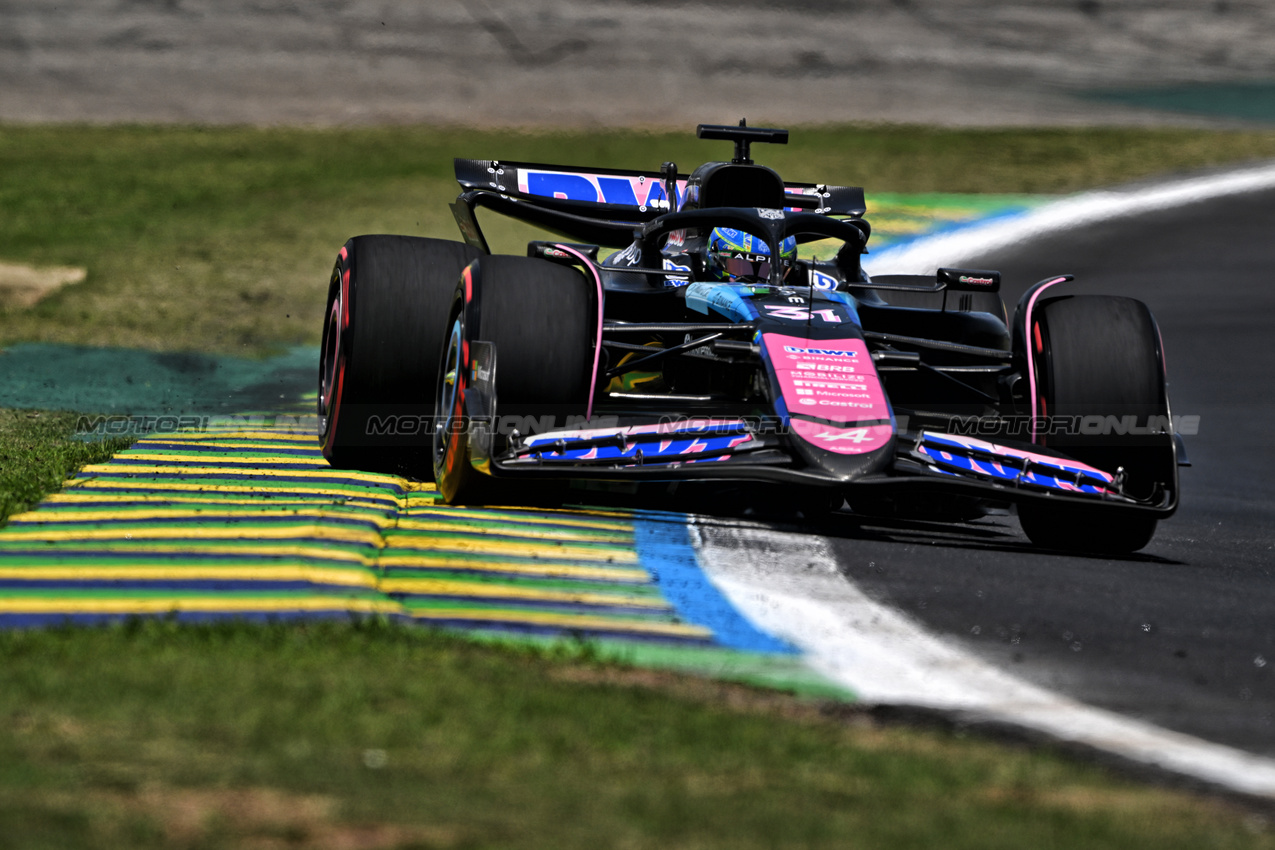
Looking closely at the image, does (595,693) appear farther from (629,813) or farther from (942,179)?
(942,179)

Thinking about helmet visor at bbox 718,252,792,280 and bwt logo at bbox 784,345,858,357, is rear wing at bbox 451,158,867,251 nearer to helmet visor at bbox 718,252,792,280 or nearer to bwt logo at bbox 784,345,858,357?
helmet visor at bbox 718,252,792,280

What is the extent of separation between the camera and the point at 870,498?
6.87m

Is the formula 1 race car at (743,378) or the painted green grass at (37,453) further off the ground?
the formula 1 race car at (743,378)

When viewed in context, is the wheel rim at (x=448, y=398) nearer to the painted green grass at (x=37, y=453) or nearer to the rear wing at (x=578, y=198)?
the painted green grass at (x=37, y=453)

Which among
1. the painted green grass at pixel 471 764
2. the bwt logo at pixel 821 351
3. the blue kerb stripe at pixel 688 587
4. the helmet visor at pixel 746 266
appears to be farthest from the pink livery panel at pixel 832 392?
the painted green grass at pixel 471 764

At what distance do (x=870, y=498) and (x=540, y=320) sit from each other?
154cm

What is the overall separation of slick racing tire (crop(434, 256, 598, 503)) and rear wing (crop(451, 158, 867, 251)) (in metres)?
2.51

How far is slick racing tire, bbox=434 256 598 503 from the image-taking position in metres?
6.49

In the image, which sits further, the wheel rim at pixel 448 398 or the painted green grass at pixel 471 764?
the wheel rim at pixel 448 398

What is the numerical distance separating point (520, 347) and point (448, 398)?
0.67 m

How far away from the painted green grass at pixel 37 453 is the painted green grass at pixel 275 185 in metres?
4.64

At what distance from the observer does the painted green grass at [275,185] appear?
16.9 metres

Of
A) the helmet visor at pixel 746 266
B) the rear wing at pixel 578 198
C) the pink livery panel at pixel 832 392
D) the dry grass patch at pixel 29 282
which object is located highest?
the rear wing at pixel 578 198

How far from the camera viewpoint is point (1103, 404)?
22.6 feet
